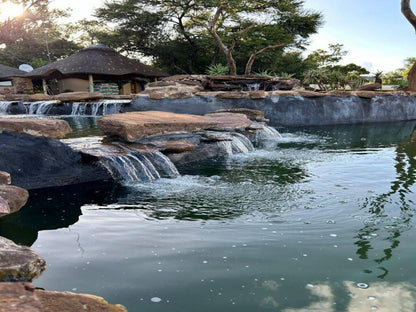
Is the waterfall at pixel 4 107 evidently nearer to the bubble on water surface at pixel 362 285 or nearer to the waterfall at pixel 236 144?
the waterfall at pixel 236 144

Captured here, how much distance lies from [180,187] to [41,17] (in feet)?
104

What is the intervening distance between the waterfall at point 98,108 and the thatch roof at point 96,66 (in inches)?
323

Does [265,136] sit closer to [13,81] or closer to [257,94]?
[257,94]

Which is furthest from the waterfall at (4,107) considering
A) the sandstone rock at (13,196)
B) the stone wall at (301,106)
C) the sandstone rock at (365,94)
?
the sandstone rock at (365,94)

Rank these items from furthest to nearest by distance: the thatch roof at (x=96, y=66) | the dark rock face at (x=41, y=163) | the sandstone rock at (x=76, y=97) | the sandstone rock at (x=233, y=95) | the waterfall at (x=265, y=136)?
the thatch roof at (x=96, y=66) → the sandstone rock at (x=76, y=97) → the sandstone rock at (x=233, y=95) → the waterfall at (x=265, y=136) → the dark rock face at (x=41, y=163)

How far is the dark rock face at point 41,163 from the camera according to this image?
4.20 meters

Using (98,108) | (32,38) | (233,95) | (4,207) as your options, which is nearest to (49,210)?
(4,207)

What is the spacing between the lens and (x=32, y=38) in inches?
1192

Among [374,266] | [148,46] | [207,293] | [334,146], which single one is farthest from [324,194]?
[148,46]

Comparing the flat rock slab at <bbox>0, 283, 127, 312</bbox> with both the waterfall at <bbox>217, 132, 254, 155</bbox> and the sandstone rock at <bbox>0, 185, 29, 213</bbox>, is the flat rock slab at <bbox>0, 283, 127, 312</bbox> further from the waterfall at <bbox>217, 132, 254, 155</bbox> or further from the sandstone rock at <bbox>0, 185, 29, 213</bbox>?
the waterfall at <bbox>217, 132, 254, 155</bbox>

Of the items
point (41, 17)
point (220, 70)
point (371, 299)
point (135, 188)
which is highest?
point (41, 17)

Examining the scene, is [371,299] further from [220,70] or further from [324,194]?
[220,70]

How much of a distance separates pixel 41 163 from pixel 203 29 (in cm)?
2186

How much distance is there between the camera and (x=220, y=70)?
750 inches
